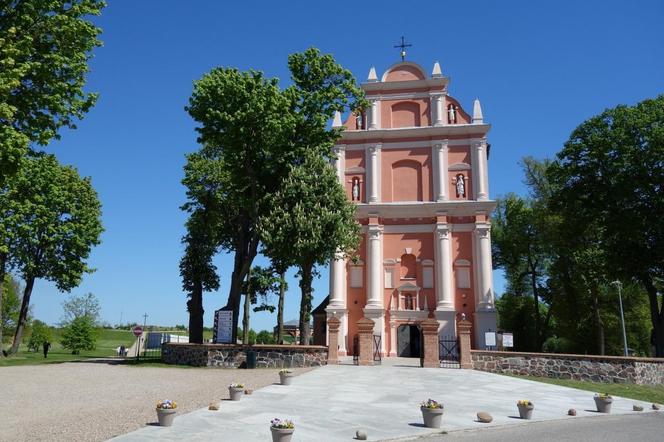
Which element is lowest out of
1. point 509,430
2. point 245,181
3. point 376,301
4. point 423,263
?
point 509,430

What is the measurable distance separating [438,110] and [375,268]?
13.1 m

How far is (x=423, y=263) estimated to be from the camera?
37.5 metres

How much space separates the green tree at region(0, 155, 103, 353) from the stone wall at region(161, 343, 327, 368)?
1674 centimetres

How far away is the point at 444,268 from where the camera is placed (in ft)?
119

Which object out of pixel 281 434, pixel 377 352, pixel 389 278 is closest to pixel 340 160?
pixel 389 278

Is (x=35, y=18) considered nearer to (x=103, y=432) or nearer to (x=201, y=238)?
(x=103, y=432)

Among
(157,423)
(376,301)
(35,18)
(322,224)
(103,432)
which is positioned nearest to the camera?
(103,432)

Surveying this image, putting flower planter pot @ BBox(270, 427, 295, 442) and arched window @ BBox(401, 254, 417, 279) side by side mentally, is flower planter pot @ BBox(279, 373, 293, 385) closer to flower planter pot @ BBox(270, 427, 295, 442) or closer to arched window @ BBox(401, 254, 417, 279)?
flower planter pot @ BBox(270, 427, 295, 442)

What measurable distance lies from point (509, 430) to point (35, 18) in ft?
54.2

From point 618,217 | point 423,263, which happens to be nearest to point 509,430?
point 618,217

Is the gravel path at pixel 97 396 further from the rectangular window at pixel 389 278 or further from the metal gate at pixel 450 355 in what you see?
the rectangular window at pixel 389 278

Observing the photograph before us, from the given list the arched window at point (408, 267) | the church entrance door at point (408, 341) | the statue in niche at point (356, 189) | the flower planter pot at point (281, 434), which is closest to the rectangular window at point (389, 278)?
the arched window at point (408, 267)

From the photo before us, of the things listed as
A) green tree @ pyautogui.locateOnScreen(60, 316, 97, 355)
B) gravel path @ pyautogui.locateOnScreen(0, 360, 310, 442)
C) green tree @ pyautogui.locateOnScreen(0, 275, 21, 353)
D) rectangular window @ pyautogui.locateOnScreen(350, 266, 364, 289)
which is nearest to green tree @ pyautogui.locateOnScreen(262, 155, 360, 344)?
gravel path @ pyautogui.locateOnScreen(0, 360, 310, 442)

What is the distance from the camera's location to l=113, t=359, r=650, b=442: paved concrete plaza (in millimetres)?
10641
